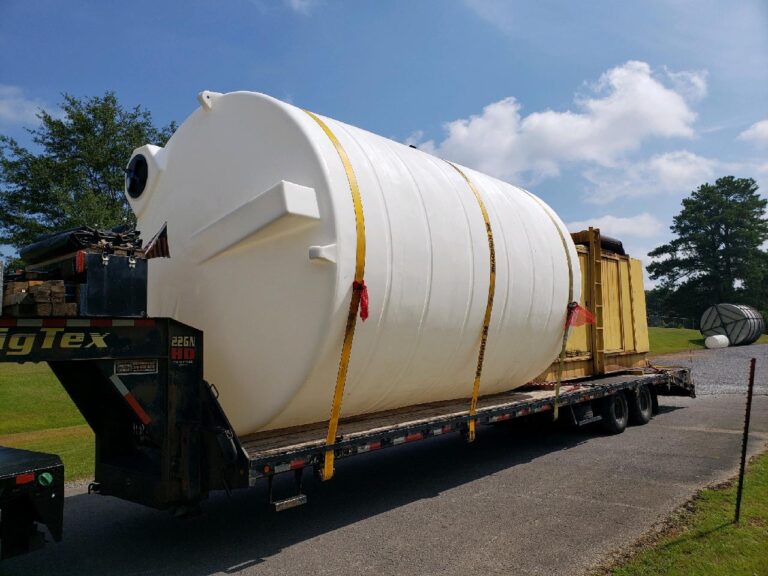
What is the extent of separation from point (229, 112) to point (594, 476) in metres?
6.02

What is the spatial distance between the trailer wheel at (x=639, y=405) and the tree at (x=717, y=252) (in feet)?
204

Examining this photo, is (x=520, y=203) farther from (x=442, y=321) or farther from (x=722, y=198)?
(x=722, y=198)

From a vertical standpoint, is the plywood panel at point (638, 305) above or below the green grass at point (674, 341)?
above

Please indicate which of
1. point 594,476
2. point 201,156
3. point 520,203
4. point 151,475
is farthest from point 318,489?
point 520,203

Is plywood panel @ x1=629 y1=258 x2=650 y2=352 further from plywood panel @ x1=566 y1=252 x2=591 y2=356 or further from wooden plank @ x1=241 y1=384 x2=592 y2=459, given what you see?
wooden plank @ x1=241 y1=384 x2=592 y2=459

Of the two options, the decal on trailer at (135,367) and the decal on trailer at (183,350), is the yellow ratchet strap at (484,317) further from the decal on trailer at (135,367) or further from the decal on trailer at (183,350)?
the decal on trailer at (135,367)

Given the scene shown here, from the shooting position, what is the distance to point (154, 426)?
196 inches

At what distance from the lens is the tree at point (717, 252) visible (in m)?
66.2

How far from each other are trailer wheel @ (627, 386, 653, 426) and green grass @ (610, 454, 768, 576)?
4.90 m

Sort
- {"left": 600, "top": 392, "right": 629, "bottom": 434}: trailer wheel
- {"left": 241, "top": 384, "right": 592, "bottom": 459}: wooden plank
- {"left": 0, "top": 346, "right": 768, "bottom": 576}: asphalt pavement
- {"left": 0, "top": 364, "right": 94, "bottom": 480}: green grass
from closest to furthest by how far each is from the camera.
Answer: {"left": 0, "top": 346, "right": 768, "bottom": 576}: asphalt pavement < {"left": 241, "top": 384, "right": 592, "bottom": 459}: wooden plank < {"left": 0, "top": 364, "right": 94, "bottom": 480}: green grass < {"left": 600, "top": 392, "right": 629, "bottom": 434}: trailer wheel

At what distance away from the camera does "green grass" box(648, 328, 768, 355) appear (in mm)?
32931

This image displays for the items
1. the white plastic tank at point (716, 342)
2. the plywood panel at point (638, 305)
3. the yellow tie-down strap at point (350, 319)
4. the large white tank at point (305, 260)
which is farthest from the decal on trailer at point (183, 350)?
the white plastic tank at point (716, 342)

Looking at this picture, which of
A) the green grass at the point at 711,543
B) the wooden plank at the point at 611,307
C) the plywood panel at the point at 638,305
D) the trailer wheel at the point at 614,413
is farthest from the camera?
the plywood panel at the point at 638,305

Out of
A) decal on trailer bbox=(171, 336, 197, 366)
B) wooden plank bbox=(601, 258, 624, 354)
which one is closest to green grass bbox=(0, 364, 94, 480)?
decal on trailer bbox=(171, 336, 197, 366)
